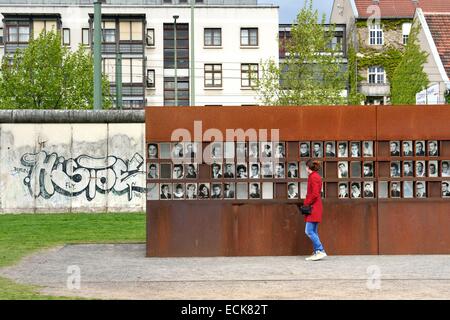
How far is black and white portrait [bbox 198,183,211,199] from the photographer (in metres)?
14.6

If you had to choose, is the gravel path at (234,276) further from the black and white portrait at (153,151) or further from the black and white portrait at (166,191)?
the black and white portrait at (153,151)

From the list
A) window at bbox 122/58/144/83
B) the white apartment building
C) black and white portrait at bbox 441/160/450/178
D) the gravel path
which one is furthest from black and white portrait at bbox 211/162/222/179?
the white apartment building

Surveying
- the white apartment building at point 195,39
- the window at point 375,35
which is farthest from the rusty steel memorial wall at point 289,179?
the window at point 375,35

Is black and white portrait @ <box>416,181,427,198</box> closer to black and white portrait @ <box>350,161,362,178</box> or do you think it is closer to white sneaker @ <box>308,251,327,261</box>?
black and white portrait @ <box>350,161,362,178</box>

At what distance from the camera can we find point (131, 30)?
6906cm

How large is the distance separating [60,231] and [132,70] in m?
49.3

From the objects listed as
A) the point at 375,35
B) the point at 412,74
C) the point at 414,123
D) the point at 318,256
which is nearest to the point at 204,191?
the point at 318,256

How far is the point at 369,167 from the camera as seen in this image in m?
14.7

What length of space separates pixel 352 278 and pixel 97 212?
14.8 meters

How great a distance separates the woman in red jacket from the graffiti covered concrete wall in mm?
12243

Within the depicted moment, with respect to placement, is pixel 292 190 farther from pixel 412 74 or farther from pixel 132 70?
pixel 132 70

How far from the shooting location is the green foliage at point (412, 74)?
47188 millimetres
